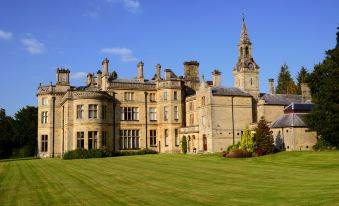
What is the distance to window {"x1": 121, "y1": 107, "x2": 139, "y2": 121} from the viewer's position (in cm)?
5184

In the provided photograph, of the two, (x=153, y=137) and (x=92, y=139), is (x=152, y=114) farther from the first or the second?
(x=92, y=139)

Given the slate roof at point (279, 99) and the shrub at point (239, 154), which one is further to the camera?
the slate roof at point (279, 99)

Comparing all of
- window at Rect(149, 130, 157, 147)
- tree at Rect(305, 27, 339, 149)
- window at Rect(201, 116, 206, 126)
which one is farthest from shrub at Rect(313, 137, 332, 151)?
window at Rect(149, 130, 157, 147)

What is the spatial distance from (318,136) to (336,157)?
10.2 metres

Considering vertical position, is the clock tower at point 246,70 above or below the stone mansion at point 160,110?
above

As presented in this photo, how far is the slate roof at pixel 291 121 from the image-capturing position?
41.6 meters

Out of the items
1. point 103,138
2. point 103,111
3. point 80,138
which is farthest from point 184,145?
point 80,138

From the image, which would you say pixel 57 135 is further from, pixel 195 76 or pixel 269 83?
pixel 269 83

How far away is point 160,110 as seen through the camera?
2087 inches

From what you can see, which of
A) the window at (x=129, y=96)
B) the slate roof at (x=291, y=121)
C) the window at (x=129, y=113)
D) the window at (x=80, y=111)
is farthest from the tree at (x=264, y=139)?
the window at (x=80, y=111)

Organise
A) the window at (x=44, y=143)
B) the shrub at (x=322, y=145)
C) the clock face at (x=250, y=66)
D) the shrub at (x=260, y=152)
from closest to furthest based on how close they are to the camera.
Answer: the shrub at (x=260, y=152)
the shrub at (x=322, y=145)
the clock face at (x=250, y=66)
the window at (x=44, y=143)

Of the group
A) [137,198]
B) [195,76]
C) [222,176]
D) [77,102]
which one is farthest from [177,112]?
[137,198]

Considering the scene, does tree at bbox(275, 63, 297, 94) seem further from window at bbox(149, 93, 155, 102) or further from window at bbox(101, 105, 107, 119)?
window at bbox(101, 105, 107, 119)

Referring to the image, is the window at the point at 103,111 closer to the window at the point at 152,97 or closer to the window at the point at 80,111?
the window at the point at 80,111
